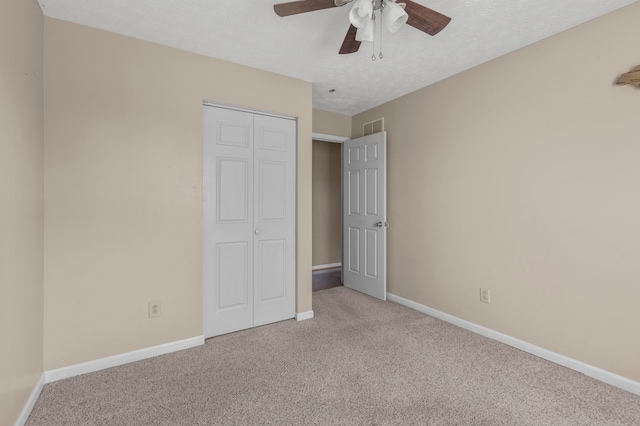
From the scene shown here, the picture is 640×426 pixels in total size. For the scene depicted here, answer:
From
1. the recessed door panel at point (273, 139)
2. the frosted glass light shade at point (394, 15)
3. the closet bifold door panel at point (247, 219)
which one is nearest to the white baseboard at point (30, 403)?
the closet bifold door panel at point (247, 219)

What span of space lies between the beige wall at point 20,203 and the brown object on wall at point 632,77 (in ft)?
11.6

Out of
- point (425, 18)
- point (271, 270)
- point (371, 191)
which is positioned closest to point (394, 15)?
point (425, 18)

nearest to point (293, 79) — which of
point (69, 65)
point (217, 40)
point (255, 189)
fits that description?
point (217, 40)

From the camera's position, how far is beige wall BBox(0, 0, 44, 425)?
4.80ft

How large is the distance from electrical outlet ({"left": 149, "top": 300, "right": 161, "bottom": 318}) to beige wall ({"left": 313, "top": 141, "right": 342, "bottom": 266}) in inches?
128

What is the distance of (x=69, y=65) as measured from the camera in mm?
2172

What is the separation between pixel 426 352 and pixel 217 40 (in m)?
3.03

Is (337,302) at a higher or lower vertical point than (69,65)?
lower

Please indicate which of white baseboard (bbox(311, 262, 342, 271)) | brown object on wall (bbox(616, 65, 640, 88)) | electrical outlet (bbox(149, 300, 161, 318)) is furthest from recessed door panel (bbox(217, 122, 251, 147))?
white baseboard (bbox(311, 262, 342, 271))

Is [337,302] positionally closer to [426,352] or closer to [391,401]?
[426,352]

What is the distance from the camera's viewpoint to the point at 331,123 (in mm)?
4297

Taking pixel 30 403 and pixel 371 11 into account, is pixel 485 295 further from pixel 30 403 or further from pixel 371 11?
pixel 30 403

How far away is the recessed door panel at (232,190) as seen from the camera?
2.80 metres

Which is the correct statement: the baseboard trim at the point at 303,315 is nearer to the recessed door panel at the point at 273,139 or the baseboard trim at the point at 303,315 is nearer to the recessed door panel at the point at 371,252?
the recessed door panel at the point at 371,252
